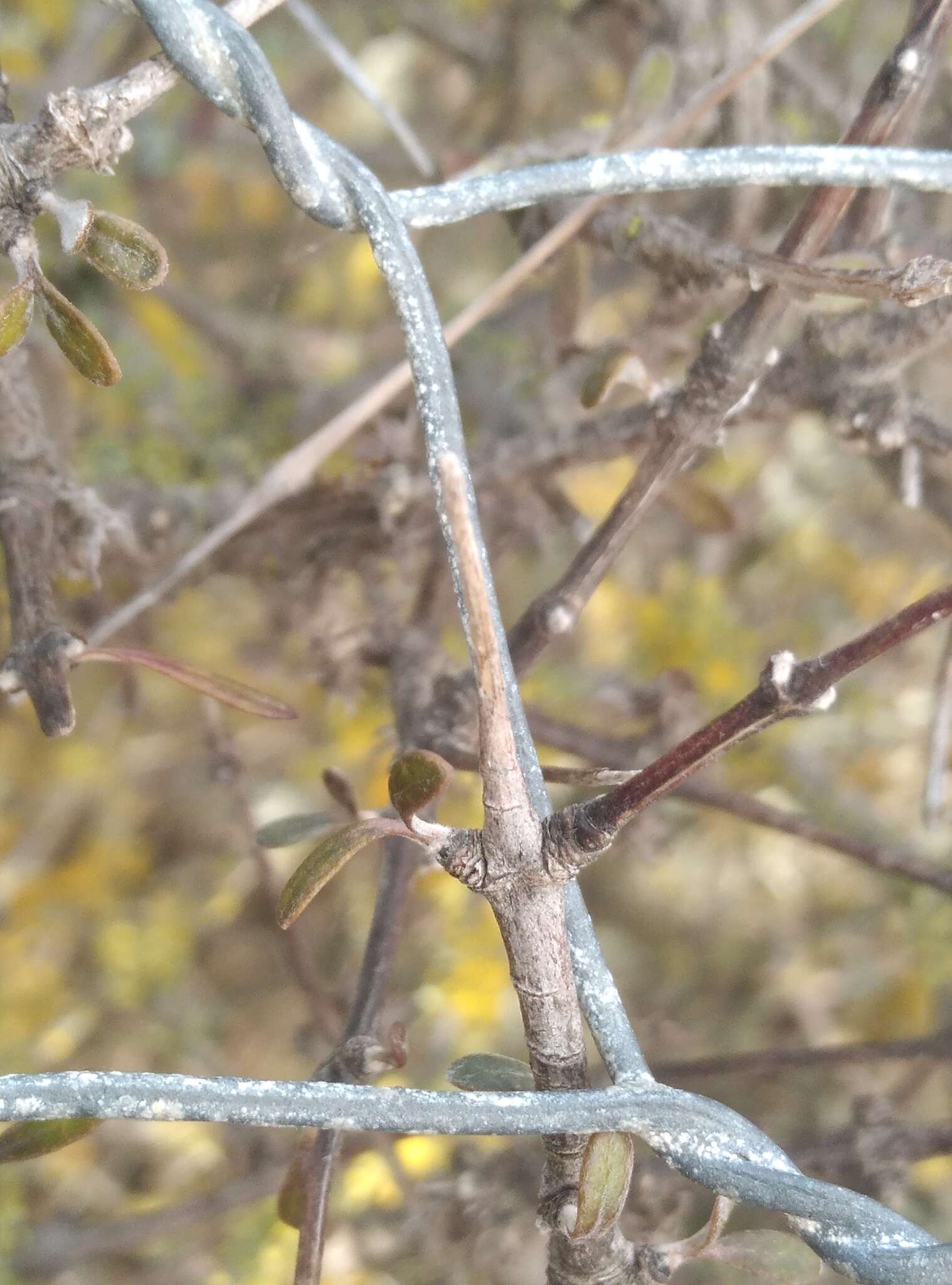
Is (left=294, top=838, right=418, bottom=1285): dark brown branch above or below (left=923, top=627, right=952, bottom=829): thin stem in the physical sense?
below

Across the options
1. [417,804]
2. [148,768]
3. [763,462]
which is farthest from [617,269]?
[417,804]

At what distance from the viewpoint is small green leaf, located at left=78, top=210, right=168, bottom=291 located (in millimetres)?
396

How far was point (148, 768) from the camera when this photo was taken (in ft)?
3.80

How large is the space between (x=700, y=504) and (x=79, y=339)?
19.0 inches

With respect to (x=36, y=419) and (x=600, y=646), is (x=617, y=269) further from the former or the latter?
(x=36, y=419)

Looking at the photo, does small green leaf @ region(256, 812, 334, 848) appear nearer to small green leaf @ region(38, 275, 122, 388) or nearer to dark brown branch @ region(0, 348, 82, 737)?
dark brown branch @ region(0, 348, 82, 737)

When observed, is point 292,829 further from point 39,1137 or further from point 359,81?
point 359,81

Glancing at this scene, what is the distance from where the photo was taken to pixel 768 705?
309 mm

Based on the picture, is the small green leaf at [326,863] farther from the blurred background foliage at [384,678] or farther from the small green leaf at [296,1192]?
the blurred background foliage at [384,678]

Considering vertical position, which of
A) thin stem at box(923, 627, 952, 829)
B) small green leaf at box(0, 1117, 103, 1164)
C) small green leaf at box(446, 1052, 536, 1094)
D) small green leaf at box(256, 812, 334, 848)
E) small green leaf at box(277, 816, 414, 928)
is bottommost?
small green leaf at box(0, 1117, 103, 1164)

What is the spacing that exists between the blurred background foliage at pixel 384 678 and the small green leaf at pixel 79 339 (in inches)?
12.9

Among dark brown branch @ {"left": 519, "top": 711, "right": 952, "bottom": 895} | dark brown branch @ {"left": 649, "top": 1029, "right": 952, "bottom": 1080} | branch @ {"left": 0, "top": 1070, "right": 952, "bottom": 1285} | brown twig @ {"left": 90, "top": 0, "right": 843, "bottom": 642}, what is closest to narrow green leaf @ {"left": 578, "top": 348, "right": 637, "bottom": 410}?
brown twig @ {"left": 90, "top": 0, "right": 843, "bottom": 642}

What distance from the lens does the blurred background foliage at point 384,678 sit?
0.87 m

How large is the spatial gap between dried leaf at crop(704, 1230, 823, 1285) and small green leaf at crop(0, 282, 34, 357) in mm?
427
